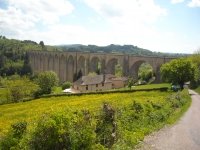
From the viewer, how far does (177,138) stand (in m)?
19.9

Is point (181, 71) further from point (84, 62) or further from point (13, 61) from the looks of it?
point (13, 61)

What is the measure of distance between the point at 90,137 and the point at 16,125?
2.98m

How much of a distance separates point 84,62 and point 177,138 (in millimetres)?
89112

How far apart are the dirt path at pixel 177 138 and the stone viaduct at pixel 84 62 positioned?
5249 centimetres

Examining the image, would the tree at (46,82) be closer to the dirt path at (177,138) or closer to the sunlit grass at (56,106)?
the sunlit grass at (56,106)

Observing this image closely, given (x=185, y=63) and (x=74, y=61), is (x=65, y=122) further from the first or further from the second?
(x=74, y=61)

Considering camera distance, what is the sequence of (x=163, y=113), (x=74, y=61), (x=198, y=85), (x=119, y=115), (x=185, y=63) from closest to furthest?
(x=119, y=115)
(x=163, y=113)
(x=185, y=63)
(x=198, y=85)
(x=74, y=61)

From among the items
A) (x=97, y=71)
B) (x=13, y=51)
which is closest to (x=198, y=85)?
(x=97, y=71)

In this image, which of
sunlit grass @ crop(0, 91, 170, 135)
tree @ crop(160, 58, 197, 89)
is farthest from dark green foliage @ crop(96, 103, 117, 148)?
tree @ crop(160, 58, 197, 89)

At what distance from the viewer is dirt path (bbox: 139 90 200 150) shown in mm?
17844

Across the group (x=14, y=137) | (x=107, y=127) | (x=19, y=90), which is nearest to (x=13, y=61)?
(x=19, y=90)

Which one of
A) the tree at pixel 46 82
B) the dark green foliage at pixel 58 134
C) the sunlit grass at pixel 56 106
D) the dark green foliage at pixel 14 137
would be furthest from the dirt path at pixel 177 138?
the tree at pixel 46 82

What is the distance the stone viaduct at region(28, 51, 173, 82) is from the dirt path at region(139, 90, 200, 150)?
172 feet

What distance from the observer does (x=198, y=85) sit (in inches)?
2479
